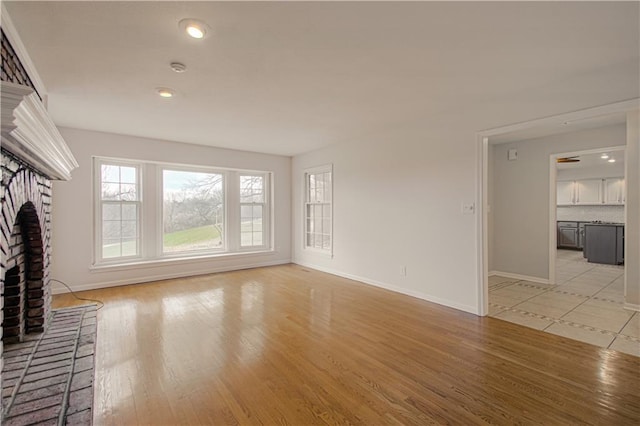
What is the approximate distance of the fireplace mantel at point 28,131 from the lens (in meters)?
1.31

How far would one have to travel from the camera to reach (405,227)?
4238mm

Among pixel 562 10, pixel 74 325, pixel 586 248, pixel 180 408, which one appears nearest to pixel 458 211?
pixel 562 10

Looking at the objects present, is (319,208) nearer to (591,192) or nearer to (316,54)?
(316,54)

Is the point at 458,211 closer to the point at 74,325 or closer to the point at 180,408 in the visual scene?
the point at 180,408

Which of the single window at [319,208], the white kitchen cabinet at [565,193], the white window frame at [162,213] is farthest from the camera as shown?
the white kitchen cabinet at [565,193]

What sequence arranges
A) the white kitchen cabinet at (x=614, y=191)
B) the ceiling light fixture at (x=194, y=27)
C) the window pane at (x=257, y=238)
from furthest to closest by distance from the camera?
the white kitchen cabinet at (x=614, y=191) < the window pane at (x=257, y=238) < the ceiling light fixture at (x=194, y=27)

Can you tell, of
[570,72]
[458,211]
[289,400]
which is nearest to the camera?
[289,400]

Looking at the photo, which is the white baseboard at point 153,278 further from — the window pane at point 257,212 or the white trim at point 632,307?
the white trim at point 632,307

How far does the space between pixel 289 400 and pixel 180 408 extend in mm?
674

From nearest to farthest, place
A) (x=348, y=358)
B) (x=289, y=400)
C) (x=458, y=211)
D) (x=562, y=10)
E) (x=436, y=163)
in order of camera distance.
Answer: (x=562, y=10)
(x=289, y=400)
(x=348, y=358)
(x=458, y=211)
(x=436, y=163)

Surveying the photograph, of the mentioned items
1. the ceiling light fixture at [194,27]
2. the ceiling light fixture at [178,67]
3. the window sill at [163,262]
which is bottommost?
the window sill at [163,262]

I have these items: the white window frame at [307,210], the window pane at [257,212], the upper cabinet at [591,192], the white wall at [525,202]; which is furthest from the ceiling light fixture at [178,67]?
the upper cabinet at [591,192]

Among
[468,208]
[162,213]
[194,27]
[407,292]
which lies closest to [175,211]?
[162,213]

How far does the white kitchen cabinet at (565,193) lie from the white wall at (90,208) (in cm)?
943
